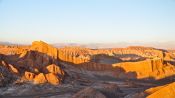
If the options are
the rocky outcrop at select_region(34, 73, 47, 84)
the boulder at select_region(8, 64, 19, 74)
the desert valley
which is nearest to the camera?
the desert valley

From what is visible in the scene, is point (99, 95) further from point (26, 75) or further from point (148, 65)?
point (148, 65)

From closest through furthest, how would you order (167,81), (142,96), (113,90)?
(142,96), (113,90), (167,81)

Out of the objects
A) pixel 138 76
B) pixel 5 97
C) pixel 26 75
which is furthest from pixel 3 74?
pixel 138 76

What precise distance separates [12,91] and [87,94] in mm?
18296

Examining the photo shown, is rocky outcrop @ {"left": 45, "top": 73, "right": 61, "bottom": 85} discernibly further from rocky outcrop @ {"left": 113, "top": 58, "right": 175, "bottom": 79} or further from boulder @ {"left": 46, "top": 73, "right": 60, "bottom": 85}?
rocky outcrop @ {"left": 113, "top": 58, "right": 175, "bottom": 79}

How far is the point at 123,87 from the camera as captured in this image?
68375 millimetres

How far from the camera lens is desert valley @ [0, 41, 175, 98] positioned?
54.1m

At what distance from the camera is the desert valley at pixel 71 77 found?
54.1 m

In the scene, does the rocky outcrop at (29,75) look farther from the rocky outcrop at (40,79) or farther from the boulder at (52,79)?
the boulder at (52,79)

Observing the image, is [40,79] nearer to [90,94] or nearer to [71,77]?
[71,77]

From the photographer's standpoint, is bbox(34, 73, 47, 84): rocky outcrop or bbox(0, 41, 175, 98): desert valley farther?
bbox(34, 73, 47, 84): rocky outcrop

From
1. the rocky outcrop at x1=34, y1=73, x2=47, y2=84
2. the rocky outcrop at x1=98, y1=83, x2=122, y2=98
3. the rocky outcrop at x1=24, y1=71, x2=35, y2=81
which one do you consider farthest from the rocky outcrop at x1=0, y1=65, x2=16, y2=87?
the rocky outcrop at x1=98, y1=83, x2=122, y2=98

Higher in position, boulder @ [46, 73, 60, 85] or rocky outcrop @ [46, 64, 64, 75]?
rocky outcrop @ [46, 64, 64, 75]

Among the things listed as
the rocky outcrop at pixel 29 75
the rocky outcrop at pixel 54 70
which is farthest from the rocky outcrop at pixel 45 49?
the rocky outcrop at pixel 29 75
